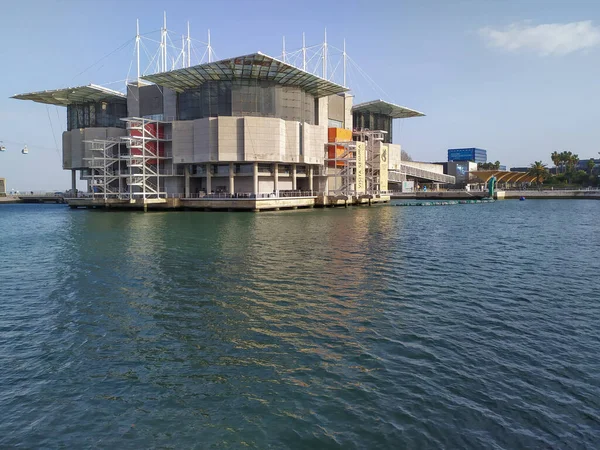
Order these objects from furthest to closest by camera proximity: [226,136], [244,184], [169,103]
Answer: [169,103]
[244,184]
[226,136]

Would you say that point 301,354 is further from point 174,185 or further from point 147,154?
point 147,154

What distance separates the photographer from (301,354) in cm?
1239

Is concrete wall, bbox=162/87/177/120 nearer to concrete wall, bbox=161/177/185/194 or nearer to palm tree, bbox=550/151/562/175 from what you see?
concrete wall, bbox=161/177/185/194

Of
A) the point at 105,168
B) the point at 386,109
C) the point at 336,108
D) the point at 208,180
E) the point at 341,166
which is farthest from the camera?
the point at 386,109

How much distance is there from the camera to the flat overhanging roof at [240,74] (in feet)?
252

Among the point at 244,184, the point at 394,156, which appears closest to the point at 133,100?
the point at 244,184

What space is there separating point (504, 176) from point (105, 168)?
135473mm

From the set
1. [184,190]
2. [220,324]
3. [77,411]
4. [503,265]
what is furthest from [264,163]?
[77,411]

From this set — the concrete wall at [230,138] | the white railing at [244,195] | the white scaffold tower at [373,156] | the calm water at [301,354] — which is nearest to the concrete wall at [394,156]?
the white scaffold tower at [373,156]

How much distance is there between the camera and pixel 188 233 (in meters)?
43.9

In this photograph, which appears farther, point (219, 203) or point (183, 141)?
point (183, 141)

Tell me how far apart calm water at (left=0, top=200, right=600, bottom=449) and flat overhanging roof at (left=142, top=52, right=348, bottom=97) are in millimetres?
58430

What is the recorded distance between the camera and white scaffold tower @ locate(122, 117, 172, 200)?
274 ft

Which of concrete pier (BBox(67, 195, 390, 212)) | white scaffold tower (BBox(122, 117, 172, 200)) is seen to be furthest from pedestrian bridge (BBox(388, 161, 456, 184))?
white scaffold tower (BBox(122, 117, 172, 200))
